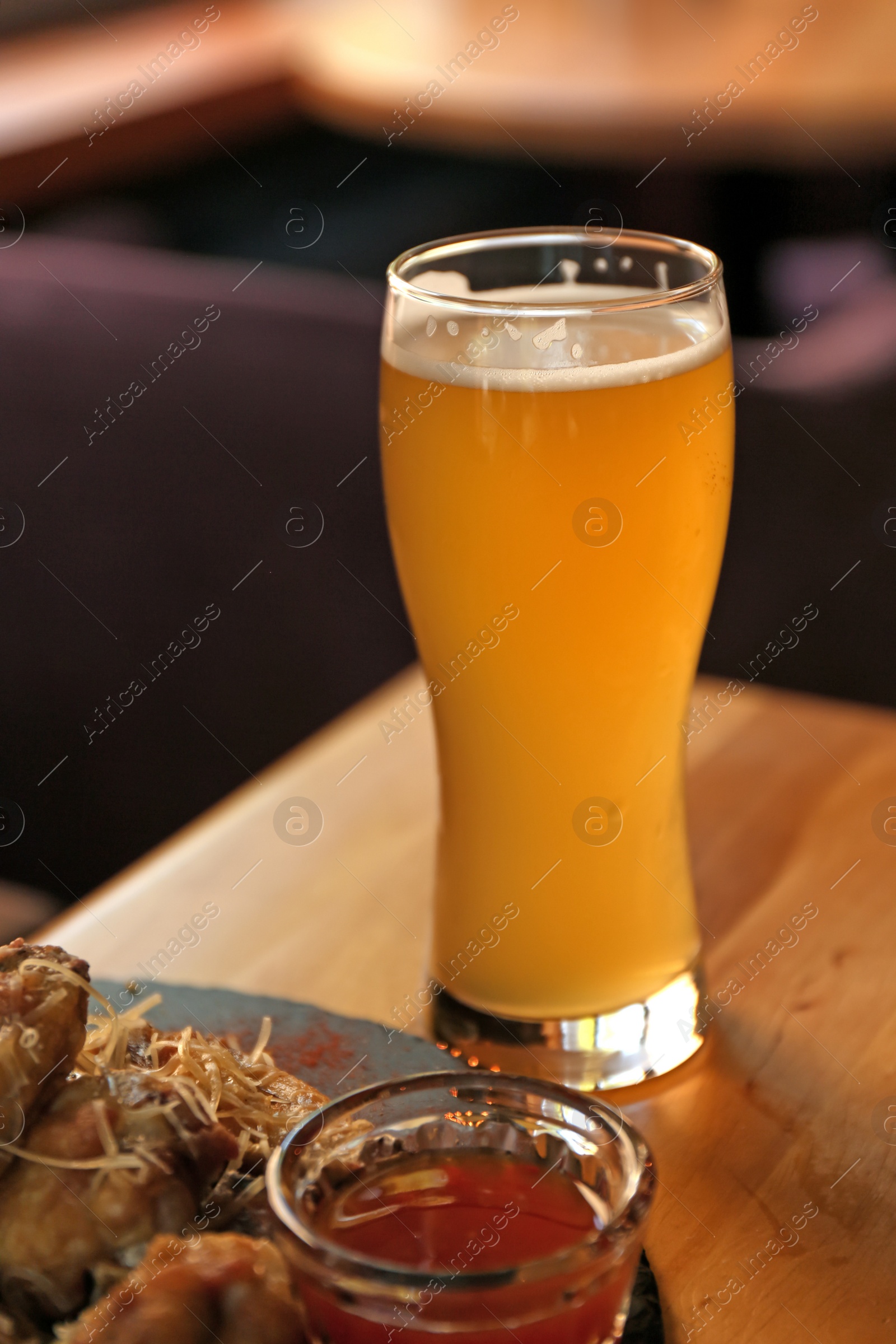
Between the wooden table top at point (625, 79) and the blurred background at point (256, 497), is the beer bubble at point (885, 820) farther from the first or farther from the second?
the wooden table top at point (625, 79)

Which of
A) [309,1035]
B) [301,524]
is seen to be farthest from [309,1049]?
[301,524]

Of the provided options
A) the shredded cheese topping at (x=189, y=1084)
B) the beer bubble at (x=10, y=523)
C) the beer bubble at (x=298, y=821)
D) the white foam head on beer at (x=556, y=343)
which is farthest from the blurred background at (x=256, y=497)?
the white foam head on beer at (x=556, y=343)

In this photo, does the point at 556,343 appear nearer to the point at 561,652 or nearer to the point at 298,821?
the point at 561,652

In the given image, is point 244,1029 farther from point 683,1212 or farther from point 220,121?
point 220,121

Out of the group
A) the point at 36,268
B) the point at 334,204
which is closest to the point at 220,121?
the point at 334,204

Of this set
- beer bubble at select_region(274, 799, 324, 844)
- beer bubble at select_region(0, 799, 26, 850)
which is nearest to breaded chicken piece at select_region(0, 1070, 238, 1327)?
beer bubble at select_region(274, 799, 324, 844)

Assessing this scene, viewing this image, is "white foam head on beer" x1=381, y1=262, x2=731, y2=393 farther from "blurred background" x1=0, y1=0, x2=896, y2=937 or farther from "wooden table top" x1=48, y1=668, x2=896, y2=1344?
"blurred background" x1=0, y1=0, x2=896, y2=937

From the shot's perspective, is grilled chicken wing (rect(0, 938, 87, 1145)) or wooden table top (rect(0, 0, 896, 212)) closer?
grilled chicken wing (rect(0, 938, 87, 1145))
